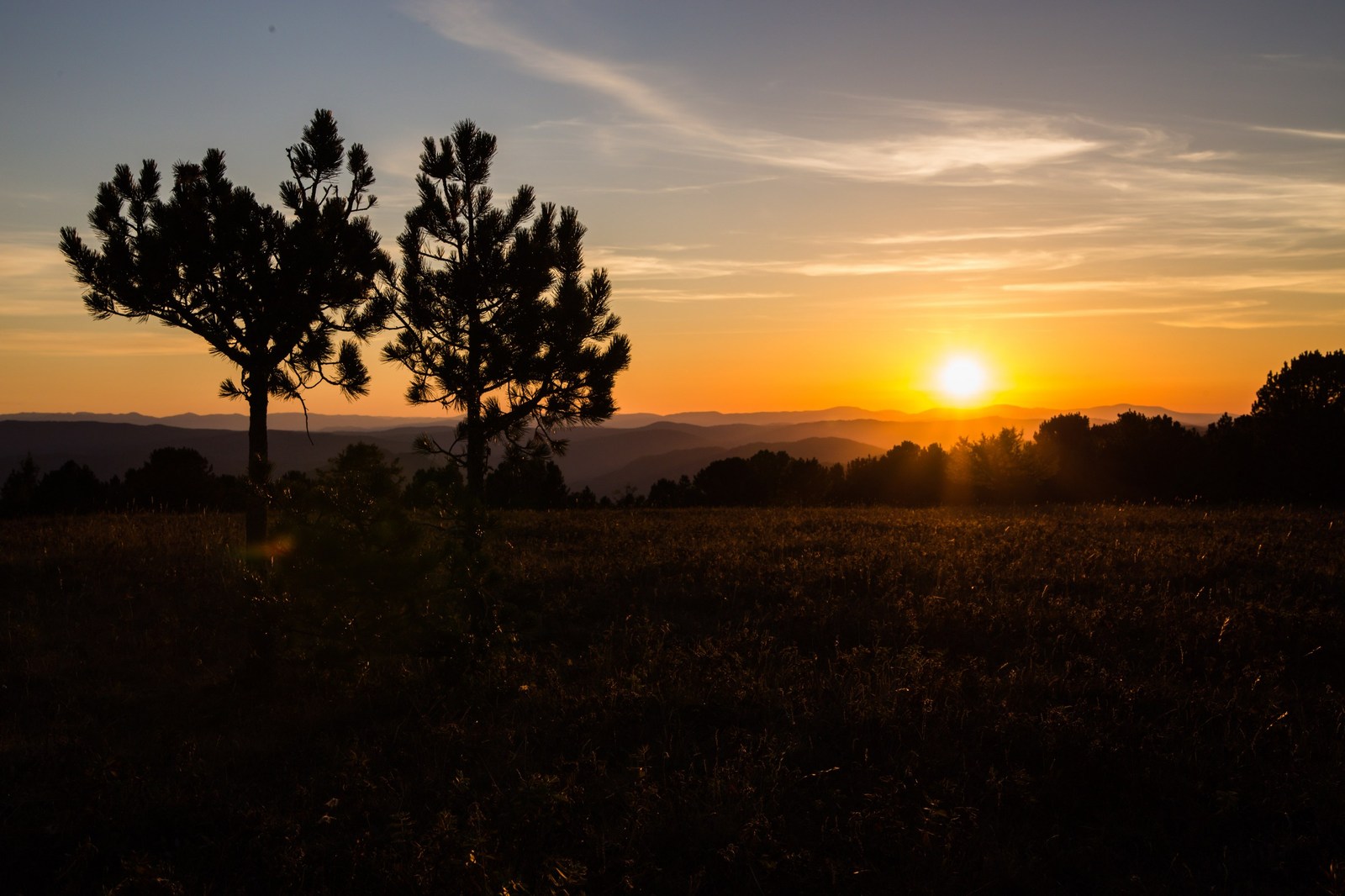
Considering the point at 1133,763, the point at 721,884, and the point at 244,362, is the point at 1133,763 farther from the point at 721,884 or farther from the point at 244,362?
the point at 244,362

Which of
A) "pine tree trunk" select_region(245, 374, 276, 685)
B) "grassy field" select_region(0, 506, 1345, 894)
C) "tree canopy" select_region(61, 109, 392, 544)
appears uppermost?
"tree canopy" select_region(61, 109, 392, 544)

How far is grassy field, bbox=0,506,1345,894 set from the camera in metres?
4.27

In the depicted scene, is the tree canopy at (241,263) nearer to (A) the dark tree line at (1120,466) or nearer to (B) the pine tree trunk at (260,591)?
(B) the pine tree trunk at (260,591)

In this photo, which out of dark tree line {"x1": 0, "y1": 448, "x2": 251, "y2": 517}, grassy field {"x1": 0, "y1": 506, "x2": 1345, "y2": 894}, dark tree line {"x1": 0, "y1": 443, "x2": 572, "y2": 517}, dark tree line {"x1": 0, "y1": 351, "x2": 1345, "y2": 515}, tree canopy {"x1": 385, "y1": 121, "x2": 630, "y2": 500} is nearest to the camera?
grassy field {"x1": 0, "y1": 506, "x2": 1345, "y2": 894}

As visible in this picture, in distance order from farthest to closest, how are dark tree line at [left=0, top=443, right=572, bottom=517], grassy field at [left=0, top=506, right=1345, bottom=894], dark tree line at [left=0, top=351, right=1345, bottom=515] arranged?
dark tree line at [left=0, top=351, right=1345, bottom=515] → dark tree line at [left=0, top=443, right=572, bottom=517] → grassy field at [left=0, top=506, right=1345, bottom=894]

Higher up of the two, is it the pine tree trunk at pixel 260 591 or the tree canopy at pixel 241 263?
the tree canopy at pixel 241 263

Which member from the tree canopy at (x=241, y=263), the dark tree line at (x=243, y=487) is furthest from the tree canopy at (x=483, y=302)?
the tree canopy at (x=241, y=263)

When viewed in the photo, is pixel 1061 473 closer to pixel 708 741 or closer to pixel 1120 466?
pixel 1120 466

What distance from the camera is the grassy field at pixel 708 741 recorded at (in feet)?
Result: 14.0

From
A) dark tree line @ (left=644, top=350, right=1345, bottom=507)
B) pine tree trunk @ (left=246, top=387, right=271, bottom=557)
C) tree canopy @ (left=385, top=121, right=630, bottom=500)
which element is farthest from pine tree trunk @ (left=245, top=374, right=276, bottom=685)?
dark tree line @ (left=644, top=350, right=1345, bottom=507)

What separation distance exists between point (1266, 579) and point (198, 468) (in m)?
32.1

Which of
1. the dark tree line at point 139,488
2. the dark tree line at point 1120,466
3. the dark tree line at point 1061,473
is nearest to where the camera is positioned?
the dark tree line at point 139,488

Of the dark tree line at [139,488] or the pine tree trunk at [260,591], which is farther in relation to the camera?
the dark tree line at [139,488]

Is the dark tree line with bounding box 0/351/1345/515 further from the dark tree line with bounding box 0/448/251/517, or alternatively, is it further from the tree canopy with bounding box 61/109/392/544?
the tree canopy with bounding box 61/109/392/544
